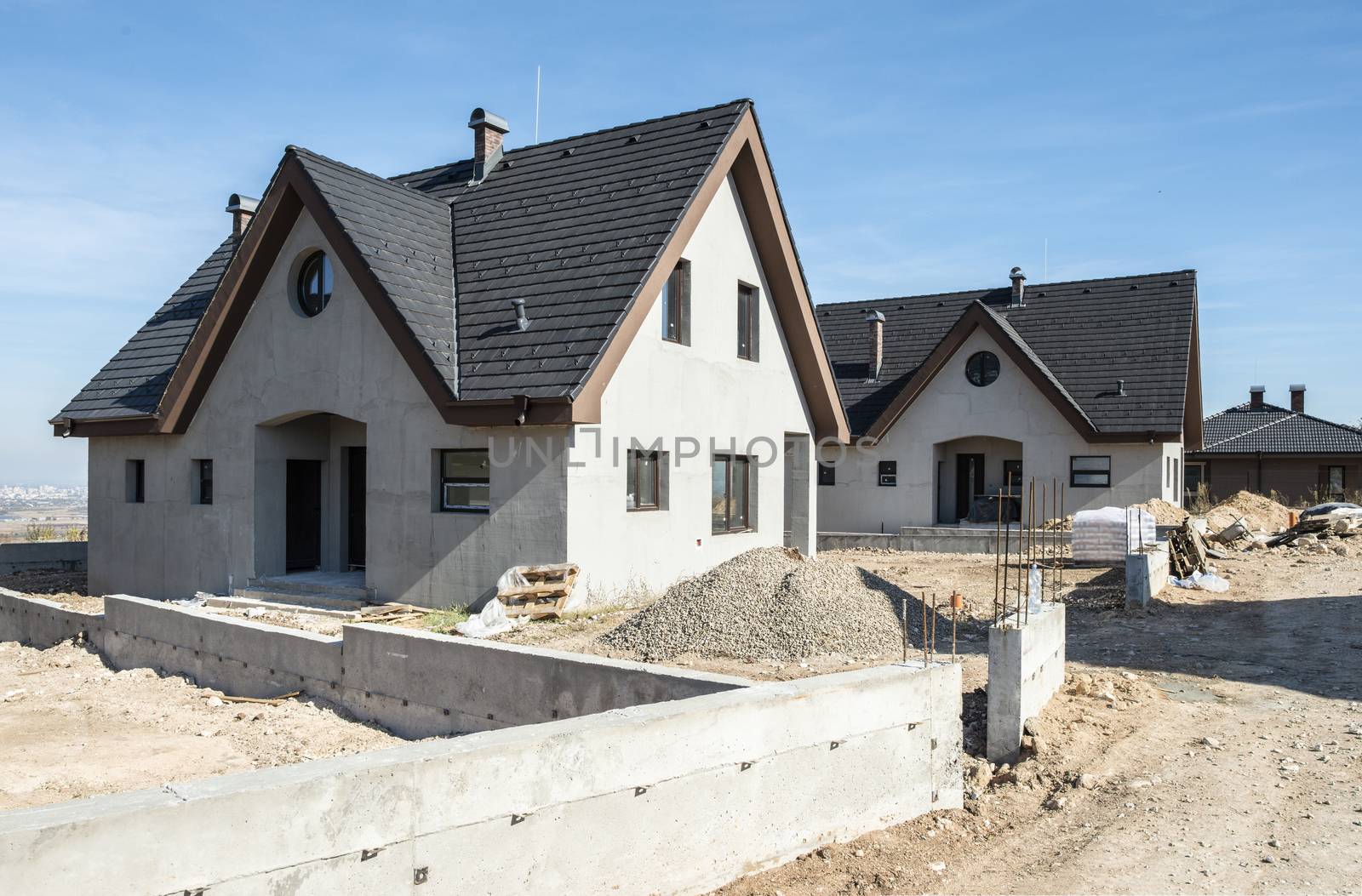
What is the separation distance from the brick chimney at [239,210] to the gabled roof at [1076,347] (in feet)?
50.8

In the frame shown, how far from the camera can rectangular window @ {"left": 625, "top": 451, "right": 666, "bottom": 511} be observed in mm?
14984

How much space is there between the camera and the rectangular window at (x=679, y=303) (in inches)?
626

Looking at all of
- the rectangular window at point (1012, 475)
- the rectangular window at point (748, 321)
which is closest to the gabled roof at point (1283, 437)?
the rectangular window at point (1012, 475)

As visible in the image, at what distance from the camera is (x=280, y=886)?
172 inches

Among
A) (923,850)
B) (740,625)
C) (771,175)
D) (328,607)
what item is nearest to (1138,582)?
(740,625)

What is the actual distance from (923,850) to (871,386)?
23.6m

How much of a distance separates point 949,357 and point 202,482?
58.2ft

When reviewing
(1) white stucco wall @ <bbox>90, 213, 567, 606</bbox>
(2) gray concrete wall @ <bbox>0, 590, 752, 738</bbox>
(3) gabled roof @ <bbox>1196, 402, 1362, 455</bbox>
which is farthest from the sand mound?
(2) gray concrete wall @ <bbox>0, 590, 752, 738</bbox>

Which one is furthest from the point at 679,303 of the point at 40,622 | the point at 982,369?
the point at 982,369

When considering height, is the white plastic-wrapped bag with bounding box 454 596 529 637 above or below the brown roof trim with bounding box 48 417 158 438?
below

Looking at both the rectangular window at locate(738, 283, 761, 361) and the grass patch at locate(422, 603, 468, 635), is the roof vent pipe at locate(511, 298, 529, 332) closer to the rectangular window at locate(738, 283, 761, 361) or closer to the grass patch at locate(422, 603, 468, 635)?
the grass patch at locate(422, 603, 468, 635)

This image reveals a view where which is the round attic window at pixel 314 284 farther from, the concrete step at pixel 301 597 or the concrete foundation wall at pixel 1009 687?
the concrete foundation wall at pixel 1009 687

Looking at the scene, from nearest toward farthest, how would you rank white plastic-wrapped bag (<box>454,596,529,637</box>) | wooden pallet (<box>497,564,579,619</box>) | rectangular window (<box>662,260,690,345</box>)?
white plastic-wrapped bag (<box>454,596,529,637</box>) → wooden pallet (<box>497,564,579,619</box>) → rectangular window (<box>662,260,690,345</box>)

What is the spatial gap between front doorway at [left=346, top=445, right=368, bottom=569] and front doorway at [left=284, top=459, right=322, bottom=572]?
1.94 feet
